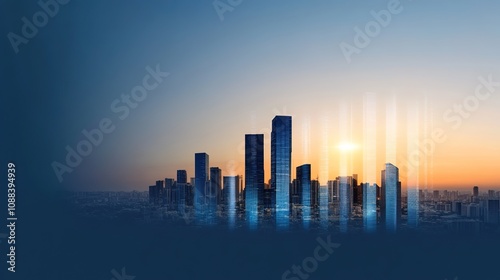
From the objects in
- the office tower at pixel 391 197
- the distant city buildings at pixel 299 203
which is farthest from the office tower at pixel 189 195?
the office tower at pixel 391 197

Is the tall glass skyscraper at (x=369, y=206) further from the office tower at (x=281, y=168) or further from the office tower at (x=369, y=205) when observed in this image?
the office tower at (x=281, y=168)

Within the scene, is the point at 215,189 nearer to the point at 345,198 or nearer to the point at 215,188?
the point at 215,188


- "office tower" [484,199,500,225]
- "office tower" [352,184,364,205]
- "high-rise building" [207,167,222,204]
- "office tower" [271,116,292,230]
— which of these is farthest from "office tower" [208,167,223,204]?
"office tower" [484,199,500,225]

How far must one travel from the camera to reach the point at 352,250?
10.3m

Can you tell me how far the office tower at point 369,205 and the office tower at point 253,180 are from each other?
2.48m

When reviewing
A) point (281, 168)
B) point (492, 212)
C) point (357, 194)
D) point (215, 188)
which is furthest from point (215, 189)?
point (492, 212)

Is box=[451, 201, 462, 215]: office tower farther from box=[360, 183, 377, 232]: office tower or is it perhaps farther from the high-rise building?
the high-rise building

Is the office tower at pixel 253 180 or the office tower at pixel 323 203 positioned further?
the office tower at pixel 323 203

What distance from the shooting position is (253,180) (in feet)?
39.8

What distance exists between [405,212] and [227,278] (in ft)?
15.5

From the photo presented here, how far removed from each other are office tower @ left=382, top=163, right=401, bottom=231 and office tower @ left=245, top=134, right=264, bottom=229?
2762mm

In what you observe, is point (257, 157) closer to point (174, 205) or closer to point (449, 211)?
point (174, 205)

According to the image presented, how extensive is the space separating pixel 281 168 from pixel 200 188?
1939 millimetres

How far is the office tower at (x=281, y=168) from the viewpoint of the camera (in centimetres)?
1076
